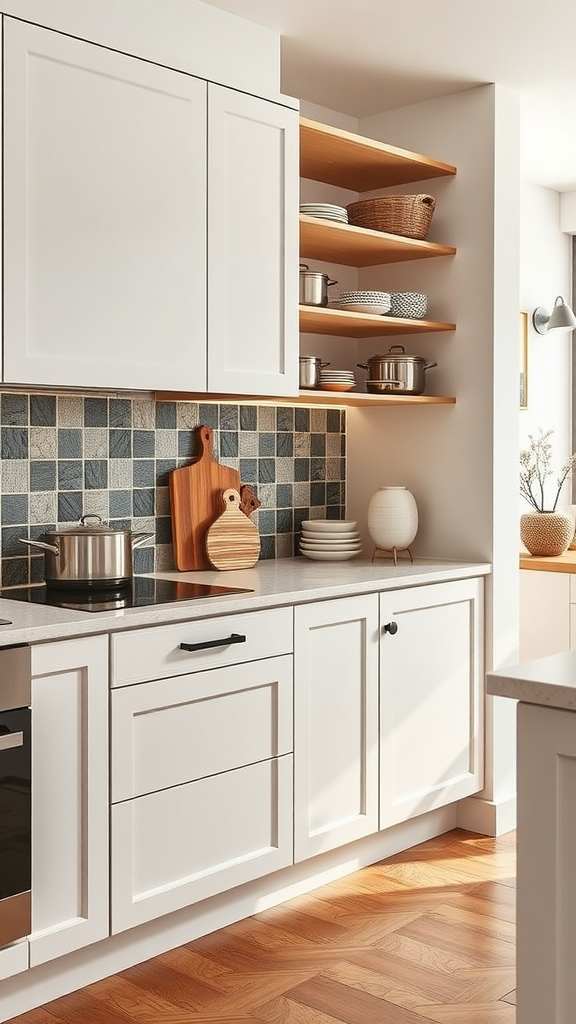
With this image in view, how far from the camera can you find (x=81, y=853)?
2.40 m

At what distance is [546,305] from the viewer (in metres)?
5.04

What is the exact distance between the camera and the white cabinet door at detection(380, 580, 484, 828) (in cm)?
327

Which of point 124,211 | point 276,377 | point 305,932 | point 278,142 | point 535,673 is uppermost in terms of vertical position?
point 278,142

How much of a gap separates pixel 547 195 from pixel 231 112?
246 centimetres

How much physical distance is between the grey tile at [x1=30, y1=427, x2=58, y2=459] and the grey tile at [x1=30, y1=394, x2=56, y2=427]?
16 mm

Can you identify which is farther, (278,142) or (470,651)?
(470,651)

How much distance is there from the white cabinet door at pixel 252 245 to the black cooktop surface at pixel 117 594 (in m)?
0.56

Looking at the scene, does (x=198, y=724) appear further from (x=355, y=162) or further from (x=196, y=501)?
(x=355, y=162)

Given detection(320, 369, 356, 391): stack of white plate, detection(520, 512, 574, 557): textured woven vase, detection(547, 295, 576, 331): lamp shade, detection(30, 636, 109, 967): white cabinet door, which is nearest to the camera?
detection(30, 636, 109, 967): white cabinet door

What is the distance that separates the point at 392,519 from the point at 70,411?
117cm

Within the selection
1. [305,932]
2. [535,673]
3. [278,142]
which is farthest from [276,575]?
[535,673]

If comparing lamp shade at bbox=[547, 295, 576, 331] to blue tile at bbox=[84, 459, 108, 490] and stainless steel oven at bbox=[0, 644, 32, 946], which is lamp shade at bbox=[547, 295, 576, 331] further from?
stainless steel oven at bbox=[0, 644, 32, 946]

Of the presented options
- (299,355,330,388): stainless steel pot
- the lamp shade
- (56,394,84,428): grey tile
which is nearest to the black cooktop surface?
(56,394,84,428): grey tile

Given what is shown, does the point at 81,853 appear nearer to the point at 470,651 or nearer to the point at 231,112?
the point at 470,651
